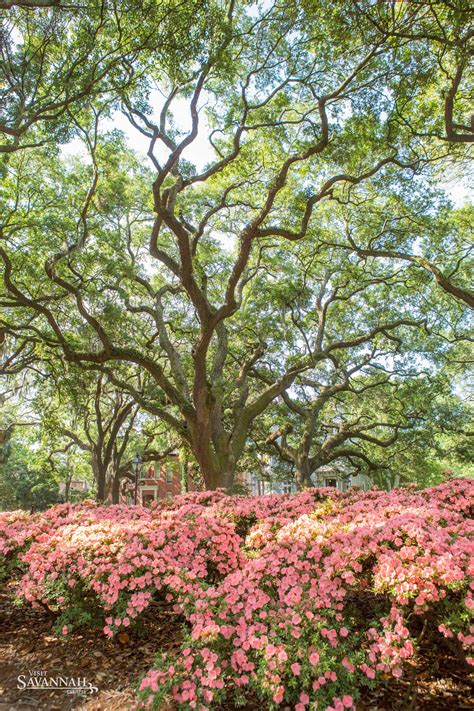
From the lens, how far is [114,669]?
10.8 feet

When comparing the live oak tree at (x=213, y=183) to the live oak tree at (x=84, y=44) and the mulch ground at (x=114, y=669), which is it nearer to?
the live oak tree at (x=84, y=44)

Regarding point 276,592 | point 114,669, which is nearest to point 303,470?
point 276,592

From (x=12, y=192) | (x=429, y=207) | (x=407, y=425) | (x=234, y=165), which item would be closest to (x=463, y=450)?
(x=407, y=425)

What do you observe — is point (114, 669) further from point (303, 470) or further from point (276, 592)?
point (303, 470)

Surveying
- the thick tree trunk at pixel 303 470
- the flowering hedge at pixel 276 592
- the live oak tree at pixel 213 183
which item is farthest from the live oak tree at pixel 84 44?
the thick tree trunk at pixel 303 470

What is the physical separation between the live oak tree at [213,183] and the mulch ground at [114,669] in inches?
219

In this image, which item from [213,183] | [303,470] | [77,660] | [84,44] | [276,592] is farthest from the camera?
[303,470]

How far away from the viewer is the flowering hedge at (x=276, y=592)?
2.42 meters

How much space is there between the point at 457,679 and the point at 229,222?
38.8 ft

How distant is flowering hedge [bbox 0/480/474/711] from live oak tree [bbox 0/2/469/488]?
5220mm

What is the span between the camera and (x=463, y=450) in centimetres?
1711

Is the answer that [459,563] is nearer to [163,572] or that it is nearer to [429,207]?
[163,572]

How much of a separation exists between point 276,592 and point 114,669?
1.34 meters

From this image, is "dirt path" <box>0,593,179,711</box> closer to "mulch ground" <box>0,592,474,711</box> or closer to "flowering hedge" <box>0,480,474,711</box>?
"mulch ground" <box>0,592,474,711</box>
